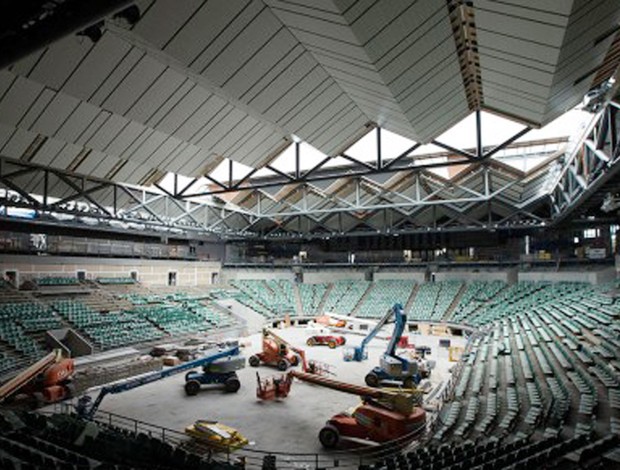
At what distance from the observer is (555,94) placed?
14.0m

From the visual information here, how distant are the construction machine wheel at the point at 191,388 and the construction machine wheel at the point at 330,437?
24.5 ft

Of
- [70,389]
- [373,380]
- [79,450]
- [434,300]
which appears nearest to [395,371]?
[373,380]

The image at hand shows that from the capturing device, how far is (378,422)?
1262 centimetres

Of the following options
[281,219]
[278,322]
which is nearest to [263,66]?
[278,322]

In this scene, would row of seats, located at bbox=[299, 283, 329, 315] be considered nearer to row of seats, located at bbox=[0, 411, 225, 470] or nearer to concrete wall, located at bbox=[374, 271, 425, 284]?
concrete wall, located at bbox=[374, 271, 425, 284]

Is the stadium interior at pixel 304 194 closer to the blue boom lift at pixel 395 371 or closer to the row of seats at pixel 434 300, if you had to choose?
the blue boom lift at pixel 395 371

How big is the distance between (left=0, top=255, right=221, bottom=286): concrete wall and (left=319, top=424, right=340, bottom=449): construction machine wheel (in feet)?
87.7

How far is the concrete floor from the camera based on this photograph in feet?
44.4

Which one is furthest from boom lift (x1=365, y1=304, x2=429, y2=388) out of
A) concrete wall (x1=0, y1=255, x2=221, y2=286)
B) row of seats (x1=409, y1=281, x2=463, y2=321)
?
concrete wall (x1=0, y1=255, x2=221, y2=286)

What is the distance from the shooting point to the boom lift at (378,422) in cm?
1241

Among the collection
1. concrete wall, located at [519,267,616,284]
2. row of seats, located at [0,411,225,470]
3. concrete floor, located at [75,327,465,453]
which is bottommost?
concrete floor, located at [75,327,465,453]

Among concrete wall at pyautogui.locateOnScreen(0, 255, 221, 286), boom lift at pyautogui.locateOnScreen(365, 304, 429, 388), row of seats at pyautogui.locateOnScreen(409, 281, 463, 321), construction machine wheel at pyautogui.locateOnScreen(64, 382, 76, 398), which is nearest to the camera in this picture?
construction machine wheel at pyautogui.locateOnScreen(64, 382, 76, 398)

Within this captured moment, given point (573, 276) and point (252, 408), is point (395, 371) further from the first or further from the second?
point (573, 276)

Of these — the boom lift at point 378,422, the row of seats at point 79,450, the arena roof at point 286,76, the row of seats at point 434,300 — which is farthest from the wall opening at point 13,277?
the row of seats at point 434,300
